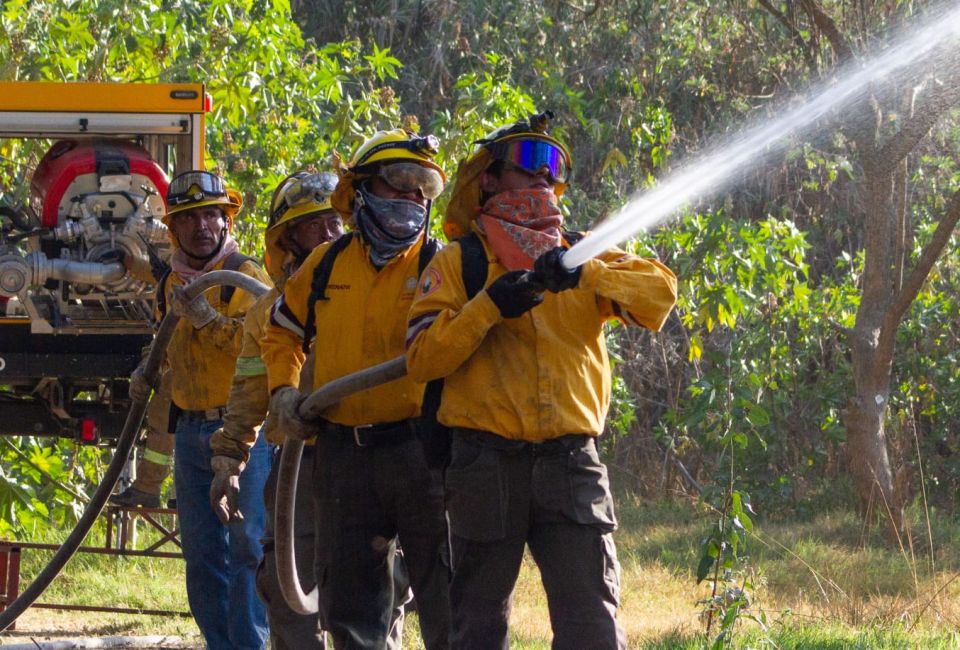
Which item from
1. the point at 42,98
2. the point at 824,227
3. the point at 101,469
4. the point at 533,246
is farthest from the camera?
the point at 824,227

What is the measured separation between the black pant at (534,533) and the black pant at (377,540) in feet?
1.71

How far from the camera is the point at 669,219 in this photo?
1136 centimetres

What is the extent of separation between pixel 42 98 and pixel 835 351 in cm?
946

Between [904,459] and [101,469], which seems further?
[904,459]

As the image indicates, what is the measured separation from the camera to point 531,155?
432cm

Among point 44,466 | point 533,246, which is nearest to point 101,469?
point 44,466

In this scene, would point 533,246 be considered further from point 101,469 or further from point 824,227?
point 824,227

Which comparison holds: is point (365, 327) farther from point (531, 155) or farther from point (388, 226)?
point (531, 155)

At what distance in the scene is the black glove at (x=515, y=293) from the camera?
394 centimetres

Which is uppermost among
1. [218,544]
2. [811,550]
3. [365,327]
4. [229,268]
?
[229,268]

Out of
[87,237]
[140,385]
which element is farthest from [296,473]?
[87,237]

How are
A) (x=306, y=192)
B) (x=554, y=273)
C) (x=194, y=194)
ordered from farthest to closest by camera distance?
(x=194, y=194)
(x=306, y=192)
(x=554, y=273)

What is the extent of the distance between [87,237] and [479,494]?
3.39m

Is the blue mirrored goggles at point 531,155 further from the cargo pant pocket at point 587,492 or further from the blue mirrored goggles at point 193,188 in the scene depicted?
the blue mirrored goggles at point 193,188
